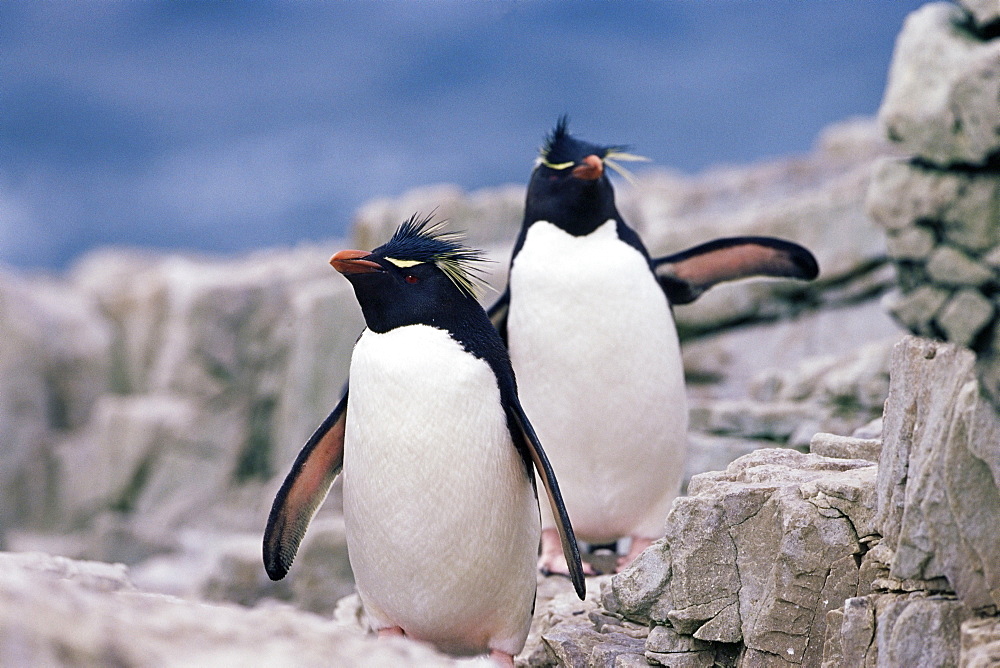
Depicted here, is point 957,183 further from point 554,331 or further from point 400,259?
point 400,259

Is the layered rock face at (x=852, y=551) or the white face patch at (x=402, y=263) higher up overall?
the white face patch at (x=402, y=263)

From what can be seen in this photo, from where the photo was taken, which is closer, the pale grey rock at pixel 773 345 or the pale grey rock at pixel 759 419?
the pale grey rock at pixel 759 419

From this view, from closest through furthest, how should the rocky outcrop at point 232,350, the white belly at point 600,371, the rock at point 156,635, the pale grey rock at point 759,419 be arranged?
1. the rock at point 156,635
2. the white belly at point 600,371
3. the pale grey rock at point 759,419
4. the rocky outcrop at point 232,350

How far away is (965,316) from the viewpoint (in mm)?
2424

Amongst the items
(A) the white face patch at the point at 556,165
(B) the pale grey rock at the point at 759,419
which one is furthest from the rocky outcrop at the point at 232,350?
(A) the white face patch at the point at 556,165

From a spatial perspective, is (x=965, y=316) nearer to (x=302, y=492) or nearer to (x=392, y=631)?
Answer: (x=392, y=631)

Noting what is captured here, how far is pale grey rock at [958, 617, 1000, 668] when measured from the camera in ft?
6.26

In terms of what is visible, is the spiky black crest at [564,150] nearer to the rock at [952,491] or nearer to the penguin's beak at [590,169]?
the penguin's beak at [590,169]

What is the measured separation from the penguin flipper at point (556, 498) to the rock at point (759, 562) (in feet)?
0.39

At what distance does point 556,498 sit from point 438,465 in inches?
12.0

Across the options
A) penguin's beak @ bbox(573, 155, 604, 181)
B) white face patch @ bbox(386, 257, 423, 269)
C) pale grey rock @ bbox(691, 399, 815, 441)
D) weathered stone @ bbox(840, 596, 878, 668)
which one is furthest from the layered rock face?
pale grey rock @ bbox(691, 399, 815, 441)

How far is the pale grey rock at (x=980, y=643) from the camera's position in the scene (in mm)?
1909

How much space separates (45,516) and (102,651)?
906 centimetres

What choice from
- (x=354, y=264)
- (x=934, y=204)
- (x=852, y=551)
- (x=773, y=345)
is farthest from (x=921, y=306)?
(x=773, y=345)
